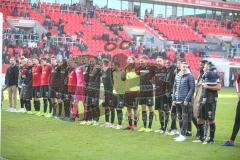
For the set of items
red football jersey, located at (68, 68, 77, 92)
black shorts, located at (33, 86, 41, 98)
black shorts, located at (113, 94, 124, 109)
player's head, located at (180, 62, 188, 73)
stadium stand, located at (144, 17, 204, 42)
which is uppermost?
stadium stand, located at (144, 17, 204, 42)

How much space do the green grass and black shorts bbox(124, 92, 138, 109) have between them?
1.67ft

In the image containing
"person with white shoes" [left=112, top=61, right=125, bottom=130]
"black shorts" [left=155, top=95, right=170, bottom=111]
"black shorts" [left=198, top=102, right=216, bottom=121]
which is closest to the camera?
"black shorts" [left=198, top=102, right=216, bottom=121]

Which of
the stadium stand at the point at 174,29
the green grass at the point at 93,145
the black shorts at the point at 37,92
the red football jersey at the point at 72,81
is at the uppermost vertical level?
the stadium stand at the point at 174,29

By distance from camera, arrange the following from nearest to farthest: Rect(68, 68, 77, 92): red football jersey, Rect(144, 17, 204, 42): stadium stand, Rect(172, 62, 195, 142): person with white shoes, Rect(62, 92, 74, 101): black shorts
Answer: Rect(172, 62, 195, 142): person with white shoes < Rect(68, 68, 77, 92): red football jersey < Rect(62, 92, 74, 101): black shorts < Rect(144, 17, 204, 42): stadium stand

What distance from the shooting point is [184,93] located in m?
7.45

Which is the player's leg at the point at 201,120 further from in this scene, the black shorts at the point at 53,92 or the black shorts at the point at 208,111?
the black shorts at the point at 53,92

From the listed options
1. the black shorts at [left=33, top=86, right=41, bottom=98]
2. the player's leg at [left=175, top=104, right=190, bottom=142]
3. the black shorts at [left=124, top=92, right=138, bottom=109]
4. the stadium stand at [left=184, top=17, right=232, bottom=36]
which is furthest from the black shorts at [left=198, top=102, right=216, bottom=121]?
the stadium stand at [left=184, top=17, right=232, bottom=36]

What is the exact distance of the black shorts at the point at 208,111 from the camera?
7.13 metres

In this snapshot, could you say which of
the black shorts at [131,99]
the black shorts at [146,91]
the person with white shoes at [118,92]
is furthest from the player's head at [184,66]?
the person with white shoes at [118,92]

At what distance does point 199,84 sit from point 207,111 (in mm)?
655

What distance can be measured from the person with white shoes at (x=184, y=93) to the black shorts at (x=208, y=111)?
236mm

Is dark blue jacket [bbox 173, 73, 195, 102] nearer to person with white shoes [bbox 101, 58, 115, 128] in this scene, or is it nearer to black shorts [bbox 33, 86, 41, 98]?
person with white shoes [bbox 101, 58, 115, 128]

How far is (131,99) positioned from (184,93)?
1.32 m

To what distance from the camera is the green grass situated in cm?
612
